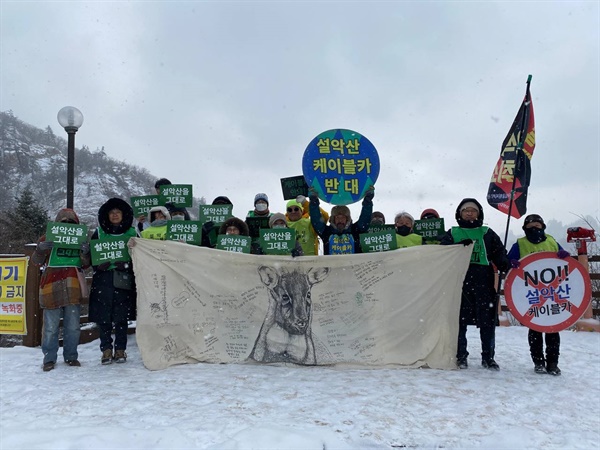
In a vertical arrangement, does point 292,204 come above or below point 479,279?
above

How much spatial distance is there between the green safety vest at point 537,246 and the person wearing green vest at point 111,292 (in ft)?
15.6

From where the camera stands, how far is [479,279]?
550 centimetres

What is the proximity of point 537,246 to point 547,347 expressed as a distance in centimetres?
117

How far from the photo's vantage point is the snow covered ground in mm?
3303

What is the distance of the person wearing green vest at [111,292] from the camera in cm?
545

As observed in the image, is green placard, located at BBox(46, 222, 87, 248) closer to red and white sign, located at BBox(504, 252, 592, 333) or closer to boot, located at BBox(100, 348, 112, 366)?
boot, located at BBox(100, 348, 112, 366)

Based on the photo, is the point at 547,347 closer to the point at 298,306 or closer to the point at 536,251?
the point at 536,251

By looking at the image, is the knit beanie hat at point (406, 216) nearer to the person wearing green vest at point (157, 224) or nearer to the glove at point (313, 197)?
the glove at point (313, 197)

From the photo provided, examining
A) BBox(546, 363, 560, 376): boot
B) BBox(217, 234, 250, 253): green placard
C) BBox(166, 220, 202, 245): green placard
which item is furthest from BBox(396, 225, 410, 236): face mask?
BBox(166, 220, 202, 245): green placard

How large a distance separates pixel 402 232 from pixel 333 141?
5.11 ft

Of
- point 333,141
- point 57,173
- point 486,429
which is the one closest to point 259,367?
point 486,429

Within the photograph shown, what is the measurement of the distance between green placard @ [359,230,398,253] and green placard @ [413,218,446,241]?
33.3 inches

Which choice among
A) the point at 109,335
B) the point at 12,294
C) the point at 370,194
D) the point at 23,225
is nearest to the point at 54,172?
the point at 23,225

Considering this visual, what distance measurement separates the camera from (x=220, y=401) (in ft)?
13.3
